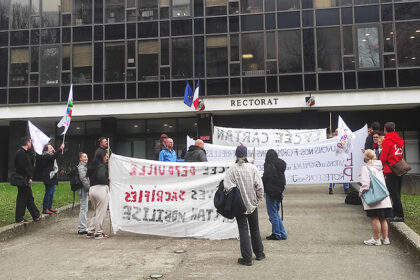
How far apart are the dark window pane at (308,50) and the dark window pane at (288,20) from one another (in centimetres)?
73

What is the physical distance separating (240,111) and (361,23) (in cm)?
831

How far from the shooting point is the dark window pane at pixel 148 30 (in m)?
25.5

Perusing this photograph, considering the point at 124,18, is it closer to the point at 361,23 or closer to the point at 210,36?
the point at 210,36

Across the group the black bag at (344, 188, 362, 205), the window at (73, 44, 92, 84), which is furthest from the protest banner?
the window at (73, 44, 92, 84)

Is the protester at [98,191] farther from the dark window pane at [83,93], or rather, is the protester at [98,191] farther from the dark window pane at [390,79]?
the dark window pane at [390,79]

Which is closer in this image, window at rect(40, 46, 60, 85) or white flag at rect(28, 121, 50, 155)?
white flag at rect(28, 121, 50, 155)

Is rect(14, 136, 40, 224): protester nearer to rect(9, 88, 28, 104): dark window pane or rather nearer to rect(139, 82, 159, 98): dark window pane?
rect(139, 82, 159, 98): dark window pane

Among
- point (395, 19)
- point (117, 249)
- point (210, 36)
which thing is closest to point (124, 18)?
point (210, 36)

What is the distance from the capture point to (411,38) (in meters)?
23.0

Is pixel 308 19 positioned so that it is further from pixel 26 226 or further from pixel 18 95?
pixel 26 226

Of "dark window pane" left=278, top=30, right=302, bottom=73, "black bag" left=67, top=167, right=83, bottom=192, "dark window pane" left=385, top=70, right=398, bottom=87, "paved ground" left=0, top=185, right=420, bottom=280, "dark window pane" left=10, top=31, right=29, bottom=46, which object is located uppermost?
"dark window pane" left=10, top=31, right=29, bottom=46

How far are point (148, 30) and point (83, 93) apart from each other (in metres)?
5.48

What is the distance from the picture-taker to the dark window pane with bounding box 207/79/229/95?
24375 mm

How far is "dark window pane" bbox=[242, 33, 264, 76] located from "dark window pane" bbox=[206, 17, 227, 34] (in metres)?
1.42
